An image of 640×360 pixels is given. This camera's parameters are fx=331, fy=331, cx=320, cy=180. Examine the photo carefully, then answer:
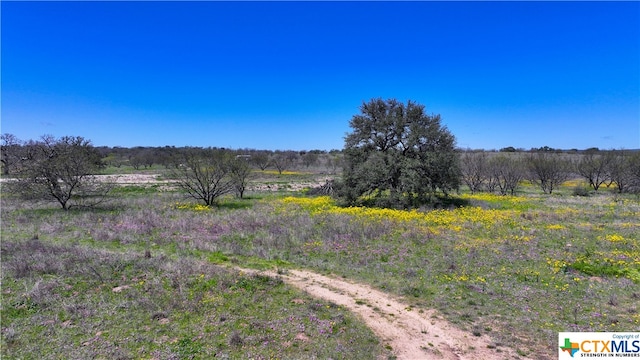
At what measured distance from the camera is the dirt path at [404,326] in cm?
775

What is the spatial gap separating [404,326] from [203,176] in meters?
25.6

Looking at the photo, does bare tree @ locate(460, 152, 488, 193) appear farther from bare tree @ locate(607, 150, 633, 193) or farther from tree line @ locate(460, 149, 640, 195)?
bare tree @ locate(607, 150, 633, 193)

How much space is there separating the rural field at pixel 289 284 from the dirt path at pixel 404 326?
116mm

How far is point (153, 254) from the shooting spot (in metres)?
14.8

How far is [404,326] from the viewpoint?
8.98 metres

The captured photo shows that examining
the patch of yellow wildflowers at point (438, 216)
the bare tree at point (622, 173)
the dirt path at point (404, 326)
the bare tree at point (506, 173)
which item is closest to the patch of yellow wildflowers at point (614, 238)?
the patch of yellow wildflowers at point (438, 216)

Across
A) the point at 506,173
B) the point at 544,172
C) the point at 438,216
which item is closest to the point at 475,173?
the point at 506,173

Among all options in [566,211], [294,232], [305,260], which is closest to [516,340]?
[305,260]

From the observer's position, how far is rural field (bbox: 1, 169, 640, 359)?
27.1 ft

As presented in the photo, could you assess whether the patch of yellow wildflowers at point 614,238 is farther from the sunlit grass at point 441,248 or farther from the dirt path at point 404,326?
the dirt path at point 404,326

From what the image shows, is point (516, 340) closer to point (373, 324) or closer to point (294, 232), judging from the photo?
point (373, 324)

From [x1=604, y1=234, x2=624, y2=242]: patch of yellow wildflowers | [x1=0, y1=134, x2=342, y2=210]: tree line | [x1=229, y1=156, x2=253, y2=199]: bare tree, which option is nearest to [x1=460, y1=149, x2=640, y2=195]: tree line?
[x1=604, y1=234, x2=624, y2=242]: patch of yellow wildflowers

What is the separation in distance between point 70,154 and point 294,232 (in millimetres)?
22540

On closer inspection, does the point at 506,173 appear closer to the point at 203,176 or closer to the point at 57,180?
the point at 203,176
